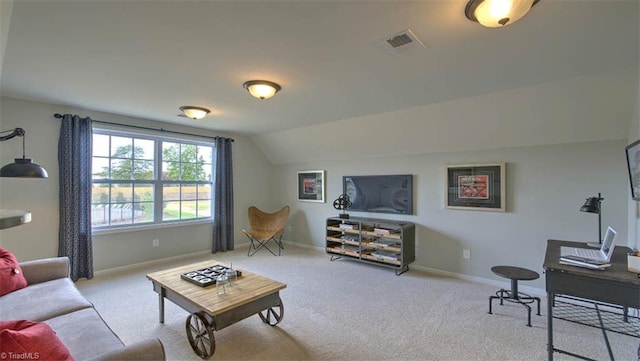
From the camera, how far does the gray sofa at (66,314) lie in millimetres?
1417

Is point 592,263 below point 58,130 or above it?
below

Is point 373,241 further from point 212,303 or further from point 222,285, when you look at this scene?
point 212,303

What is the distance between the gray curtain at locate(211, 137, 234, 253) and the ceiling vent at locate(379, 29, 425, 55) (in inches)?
161

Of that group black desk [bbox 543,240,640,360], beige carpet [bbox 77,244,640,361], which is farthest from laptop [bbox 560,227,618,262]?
beige carpet [bbox 77,244,640,361]

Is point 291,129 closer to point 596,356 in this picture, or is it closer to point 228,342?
point 228,342

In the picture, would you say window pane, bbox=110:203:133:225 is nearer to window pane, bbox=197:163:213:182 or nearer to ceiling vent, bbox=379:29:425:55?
window pane, bbox=197:163:213:182

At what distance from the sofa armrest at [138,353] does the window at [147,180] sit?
3592mm

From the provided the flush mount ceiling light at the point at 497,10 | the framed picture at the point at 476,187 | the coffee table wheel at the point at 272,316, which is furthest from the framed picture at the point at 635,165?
the coffee table wheel at the point at 272,316

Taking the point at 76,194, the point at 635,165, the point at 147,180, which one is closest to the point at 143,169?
the point at 147,180

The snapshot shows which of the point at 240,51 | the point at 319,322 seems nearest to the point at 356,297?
the point at 319,322

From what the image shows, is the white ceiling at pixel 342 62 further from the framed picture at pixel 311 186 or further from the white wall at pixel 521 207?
the framed picture at pixel 311 186

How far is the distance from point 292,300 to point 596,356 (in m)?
2.63

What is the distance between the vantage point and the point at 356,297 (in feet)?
11.2

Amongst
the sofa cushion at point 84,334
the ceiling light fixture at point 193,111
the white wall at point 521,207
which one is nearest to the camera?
the sofa cushion at point 84,334
